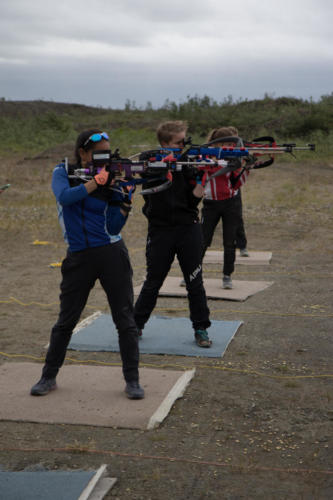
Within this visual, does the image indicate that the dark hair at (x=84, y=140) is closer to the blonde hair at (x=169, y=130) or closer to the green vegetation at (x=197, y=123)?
the blonde hair at (x=169, y=130)

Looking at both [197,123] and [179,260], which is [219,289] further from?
[197,123]

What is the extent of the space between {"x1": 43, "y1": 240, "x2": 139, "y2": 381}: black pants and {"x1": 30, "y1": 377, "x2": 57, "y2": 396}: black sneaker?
0.23m

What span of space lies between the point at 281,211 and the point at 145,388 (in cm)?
971

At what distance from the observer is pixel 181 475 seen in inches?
117

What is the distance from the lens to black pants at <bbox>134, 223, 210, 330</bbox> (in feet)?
15.6

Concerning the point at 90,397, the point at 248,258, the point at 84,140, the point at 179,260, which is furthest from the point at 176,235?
the point at 248,258

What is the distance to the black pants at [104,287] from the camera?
3.73m

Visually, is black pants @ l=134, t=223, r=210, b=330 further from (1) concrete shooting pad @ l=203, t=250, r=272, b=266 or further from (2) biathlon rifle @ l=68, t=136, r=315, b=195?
(1) concrete shooting pad @ l=203, t=250, r=272, b=266

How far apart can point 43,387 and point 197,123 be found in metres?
22.0

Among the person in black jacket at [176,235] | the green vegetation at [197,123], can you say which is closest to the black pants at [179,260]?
the person in black jacket at [176,235]

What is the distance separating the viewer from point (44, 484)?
2.86 metres

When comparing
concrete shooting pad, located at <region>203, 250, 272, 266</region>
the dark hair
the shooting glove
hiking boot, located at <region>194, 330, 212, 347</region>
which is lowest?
concrete shooting pad, located at <region>203, 250, 272, 266</region>

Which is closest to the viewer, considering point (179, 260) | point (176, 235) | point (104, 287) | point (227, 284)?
point (104, 287)

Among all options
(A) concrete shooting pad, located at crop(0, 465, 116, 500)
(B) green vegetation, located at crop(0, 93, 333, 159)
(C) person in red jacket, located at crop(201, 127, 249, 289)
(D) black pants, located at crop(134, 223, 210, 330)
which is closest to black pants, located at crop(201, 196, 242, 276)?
(C) person in red jacket, located at crop(201, 127, 249, 289)
